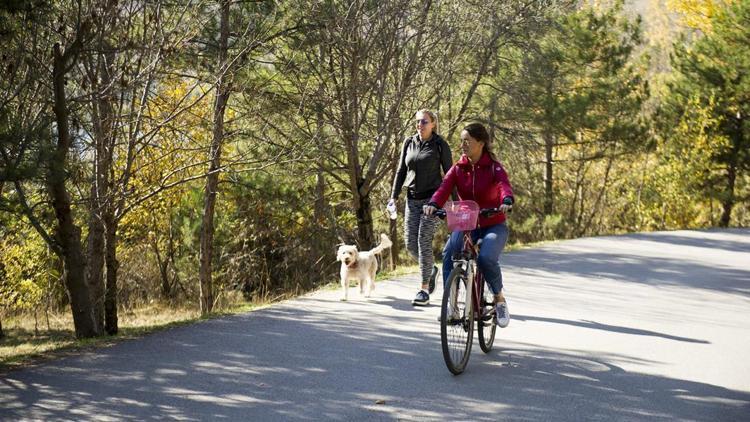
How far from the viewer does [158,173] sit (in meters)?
20.2

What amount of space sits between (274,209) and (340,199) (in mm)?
2280

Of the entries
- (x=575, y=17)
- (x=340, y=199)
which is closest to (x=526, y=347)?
(x=340, y=199)

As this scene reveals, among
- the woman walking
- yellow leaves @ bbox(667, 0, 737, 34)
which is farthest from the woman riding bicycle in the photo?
yellow leaves @ bbox(667, 0, 737, 34)

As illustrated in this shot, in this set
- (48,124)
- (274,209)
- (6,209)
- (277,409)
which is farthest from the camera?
(274,209)

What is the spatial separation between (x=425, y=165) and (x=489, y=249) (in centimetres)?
282

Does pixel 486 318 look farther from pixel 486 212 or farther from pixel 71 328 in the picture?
pixel 71 328

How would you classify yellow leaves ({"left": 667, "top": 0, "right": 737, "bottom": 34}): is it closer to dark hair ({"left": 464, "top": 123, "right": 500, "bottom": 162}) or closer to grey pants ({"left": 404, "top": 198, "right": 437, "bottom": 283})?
grey pants ({"left": 404, "top": 198, "right": 437, "bottom": 283})

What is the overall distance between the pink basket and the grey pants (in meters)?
2.88

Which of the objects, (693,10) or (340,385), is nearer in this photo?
(340,385)

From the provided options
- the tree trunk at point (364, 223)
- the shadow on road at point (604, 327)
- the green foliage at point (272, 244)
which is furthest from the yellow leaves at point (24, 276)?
the shadow on road at point (604, 327)

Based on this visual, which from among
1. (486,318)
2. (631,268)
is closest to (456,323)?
(486,318)

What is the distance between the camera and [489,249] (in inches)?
290

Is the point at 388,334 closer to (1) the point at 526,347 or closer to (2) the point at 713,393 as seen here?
(1) the point at 526,347

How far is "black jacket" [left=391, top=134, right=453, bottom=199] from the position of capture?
9994 mm
